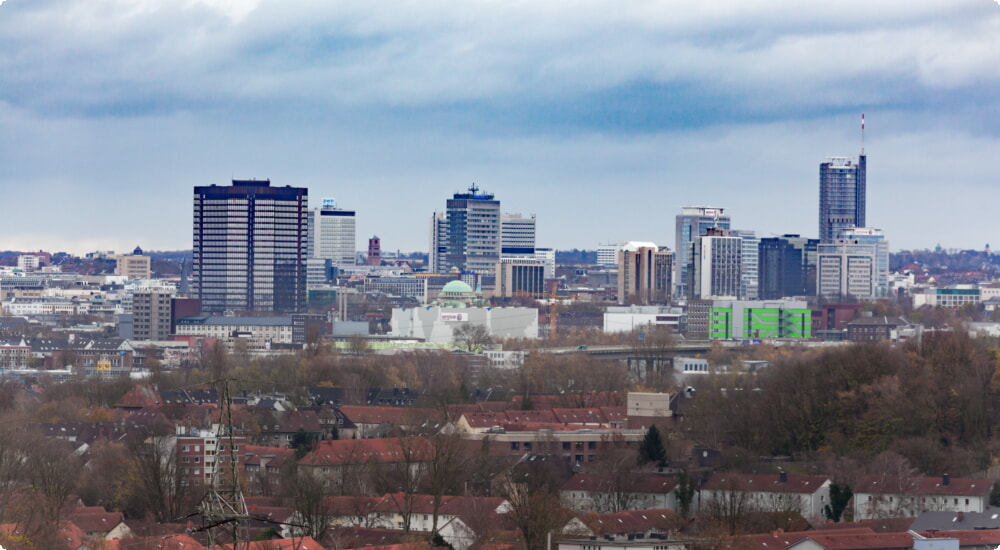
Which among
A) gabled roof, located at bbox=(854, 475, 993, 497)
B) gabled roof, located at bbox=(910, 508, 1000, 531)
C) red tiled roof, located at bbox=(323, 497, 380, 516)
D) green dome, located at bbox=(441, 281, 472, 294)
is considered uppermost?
green dome, located at bbox=(441, 281, 472, 294)

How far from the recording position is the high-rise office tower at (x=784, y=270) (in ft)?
486

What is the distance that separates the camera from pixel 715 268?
136125 mm

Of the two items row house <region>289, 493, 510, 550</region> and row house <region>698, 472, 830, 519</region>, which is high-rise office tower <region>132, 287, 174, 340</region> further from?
row house <region>289, 493, 510, 550</region>

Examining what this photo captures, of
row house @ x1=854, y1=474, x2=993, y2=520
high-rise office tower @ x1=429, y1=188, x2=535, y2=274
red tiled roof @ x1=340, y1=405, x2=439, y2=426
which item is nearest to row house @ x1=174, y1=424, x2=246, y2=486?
red tiled roof @ x1=340, y1=405, x2=439, y2=426

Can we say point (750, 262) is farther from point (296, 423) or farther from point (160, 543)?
point (160, 543)

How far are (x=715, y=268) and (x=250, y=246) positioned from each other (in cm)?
3376

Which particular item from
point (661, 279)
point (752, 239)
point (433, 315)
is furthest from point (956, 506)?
point (752, 239)

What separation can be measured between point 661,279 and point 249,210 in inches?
1351

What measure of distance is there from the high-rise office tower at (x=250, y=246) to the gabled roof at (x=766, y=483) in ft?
288

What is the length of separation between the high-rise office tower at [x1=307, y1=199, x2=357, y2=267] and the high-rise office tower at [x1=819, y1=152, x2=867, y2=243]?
4858cm

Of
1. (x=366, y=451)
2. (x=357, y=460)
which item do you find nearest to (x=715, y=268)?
(x=366, y=451)

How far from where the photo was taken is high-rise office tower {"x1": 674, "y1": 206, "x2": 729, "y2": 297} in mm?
172375

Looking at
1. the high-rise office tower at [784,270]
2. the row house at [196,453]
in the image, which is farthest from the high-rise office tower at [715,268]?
the row house at [196,453]

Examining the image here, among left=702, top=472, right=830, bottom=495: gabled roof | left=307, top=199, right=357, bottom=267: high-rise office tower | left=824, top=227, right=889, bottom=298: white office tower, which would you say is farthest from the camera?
left=307, top=199, right=357, bottom=267: high-rise office tower
